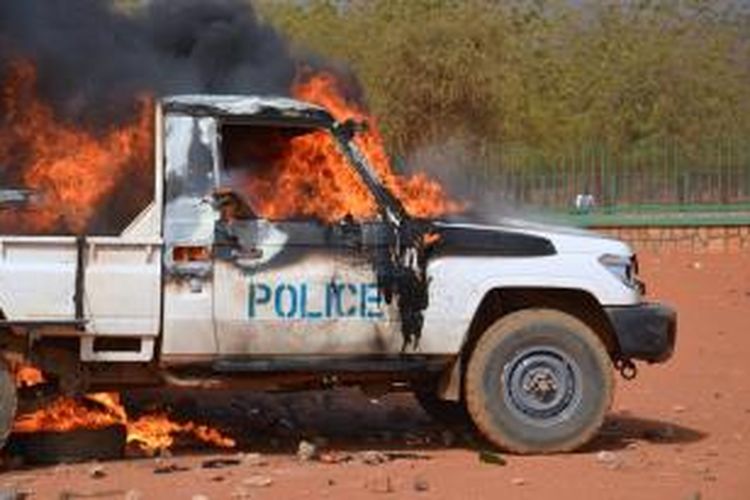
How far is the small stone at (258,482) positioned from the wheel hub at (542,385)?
5.66ft

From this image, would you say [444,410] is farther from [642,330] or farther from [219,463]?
[219,463]

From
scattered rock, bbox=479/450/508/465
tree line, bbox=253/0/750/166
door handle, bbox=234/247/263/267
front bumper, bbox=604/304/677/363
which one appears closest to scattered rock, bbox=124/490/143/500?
door handle, bbox=234/247/263/267

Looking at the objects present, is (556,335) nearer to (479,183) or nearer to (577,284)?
(577,284)

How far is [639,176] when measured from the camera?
95.3 ft

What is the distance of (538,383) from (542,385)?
0.03m

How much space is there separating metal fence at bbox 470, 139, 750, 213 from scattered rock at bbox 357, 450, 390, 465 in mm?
19134

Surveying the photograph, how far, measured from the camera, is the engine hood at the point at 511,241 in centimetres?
889

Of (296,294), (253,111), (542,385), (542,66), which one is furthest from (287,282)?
(542,66)

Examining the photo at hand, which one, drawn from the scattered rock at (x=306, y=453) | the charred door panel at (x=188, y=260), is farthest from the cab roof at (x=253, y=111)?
the scattered rock at (x=306, y=453)

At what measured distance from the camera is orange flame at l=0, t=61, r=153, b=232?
30.0 ft

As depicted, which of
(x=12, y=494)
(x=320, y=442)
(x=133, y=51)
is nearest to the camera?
(x=12, y=494)

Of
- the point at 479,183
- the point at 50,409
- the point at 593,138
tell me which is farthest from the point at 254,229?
the point at 593,138

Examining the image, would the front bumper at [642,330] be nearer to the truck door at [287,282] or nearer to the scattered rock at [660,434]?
the scattered rock at [660,434]

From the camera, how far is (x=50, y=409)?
29.4 feet
